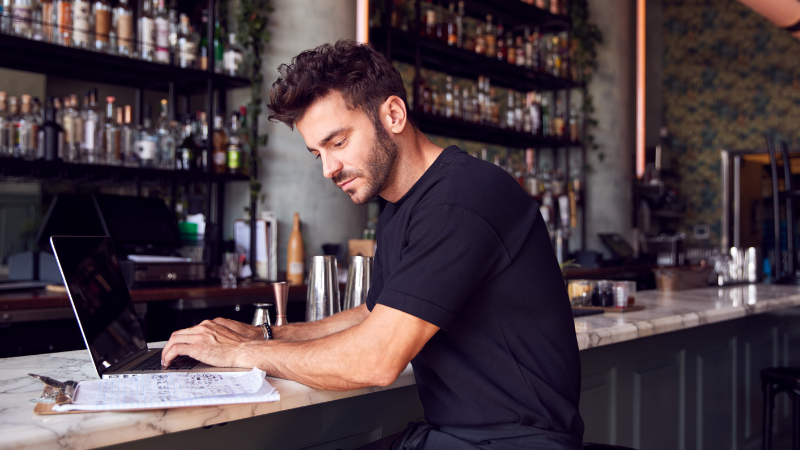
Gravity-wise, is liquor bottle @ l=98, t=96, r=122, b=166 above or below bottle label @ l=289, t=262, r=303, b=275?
above

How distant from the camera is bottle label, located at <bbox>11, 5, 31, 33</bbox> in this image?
2.74 metres

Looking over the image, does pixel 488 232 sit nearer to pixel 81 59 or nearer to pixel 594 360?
pixel 594 360

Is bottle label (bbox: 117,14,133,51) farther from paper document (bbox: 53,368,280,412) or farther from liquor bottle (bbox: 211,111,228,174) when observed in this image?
paper document (bbox: 53,368,280,412)

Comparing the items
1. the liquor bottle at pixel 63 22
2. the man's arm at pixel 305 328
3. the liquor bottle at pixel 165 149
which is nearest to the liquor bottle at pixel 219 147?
the liquor bottle at pixel 165 149

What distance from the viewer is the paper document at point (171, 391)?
35.9 inches

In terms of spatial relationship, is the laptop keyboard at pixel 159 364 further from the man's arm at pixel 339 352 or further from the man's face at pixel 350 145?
the man's face at pixel 350 145

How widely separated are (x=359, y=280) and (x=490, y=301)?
689 millimetres

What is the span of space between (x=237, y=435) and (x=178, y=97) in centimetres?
292

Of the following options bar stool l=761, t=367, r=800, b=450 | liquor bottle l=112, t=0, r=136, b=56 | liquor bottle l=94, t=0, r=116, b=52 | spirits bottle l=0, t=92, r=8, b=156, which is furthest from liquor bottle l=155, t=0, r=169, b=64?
bar stool l=761, t=367, r=800, b=450

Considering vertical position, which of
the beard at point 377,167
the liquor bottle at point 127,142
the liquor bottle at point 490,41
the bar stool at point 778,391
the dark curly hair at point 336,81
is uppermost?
the liquor bottle at point 490,41

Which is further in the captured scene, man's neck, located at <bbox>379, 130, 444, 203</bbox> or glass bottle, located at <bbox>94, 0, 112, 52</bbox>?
glass bottle, located at <bbox>94, 0, 112, 52</bbox>

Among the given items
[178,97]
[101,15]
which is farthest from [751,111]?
[101,15]

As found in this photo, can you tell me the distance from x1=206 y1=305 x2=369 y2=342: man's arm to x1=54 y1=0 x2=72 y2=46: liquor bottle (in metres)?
2.14

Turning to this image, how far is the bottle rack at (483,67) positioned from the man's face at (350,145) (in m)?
2.80
